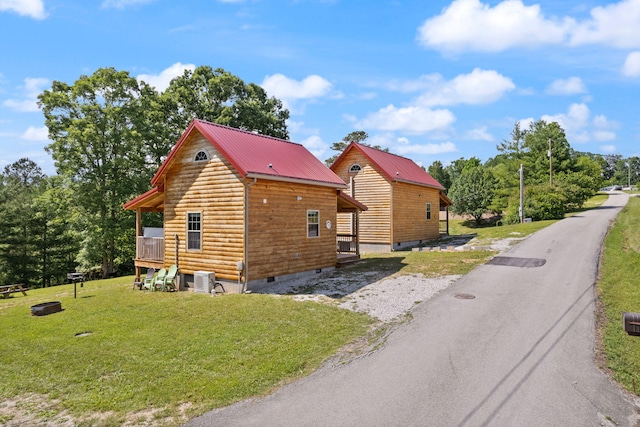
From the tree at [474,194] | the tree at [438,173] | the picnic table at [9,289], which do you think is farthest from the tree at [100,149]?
the tree at [438,173]

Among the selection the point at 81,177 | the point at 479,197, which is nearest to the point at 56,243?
the point at 81,177

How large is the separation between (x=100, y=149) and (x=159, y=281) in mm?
19023

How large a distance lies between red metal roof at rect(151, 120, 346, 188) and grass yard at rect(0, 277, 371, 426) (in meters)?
5.05

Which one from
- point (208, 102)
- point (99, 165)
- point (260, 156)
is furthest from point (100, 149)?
point (260, 156)

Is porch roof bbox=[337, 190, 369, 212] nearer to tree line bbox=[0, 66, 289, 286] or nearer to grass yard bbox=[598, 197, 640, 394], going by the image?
grass yard bbox=[598, 197, 640, 394]

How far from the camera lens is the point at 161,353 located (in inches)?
324

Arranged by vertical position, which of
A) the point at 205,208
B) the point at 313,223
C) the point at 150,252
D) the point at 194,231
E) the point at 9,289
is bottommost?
the point at 9,289

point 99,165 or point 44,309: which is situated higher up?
point 99,165

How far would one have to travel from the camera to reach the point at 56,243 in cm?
3441

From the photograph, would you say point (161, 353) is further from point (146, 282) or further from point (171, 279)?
point (146, 282)

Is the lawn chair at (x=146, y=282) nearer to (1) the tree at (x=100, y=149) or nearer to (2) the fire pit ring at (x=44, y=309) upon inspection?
(2) the fire pit ring at (x=44, y=309)

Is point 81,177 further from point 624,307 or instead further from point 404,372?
point 624,307

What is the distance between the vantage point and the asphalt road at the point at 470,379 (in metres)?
5.45

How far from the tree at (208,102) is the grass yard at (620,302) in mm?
31423
